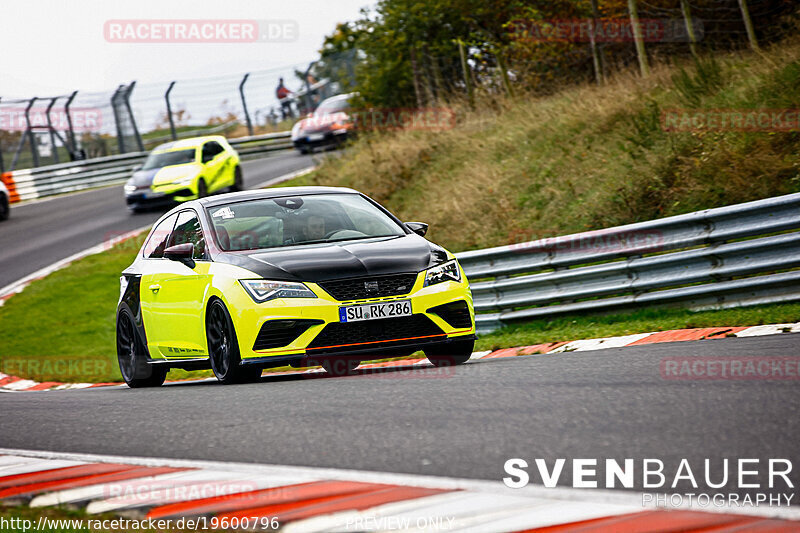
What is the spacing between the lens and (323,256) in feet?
27.6

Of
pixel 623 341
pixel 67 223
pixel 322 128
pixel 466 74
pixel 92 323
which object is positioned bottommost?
pixel 92 323

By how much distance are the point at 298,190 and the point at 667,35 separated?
1387 centimetres

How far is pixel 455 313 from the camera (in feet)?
28.0

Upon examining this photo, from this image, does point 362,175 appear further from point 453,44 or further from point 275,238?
point 275,238

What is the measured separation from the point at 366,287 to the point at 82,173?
31.7 m

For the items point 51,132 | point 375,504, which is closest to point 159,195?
point 51,132

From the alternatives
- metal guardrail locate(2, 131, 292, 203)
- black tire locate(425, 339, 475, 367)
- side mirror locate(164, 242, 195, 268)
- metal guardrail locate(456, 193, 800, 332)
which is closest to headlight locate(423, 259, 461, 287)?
black tire locate(425, 339, 475, 367)

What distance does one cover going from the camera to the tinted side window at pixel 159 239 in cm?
1030

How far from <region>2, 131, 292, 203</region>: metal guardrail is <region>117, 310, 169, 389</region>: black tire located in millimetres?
25775

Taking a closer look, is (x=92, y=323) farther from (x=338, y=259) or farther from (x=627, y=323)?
(x=338, y=259)

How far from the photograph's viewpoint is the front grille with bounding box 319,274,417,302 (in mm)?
8070

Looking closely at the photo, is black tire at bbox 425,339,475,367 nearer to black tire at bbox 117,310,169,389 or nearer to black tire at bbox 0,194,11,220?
black tire at bbox 117,310,169,389

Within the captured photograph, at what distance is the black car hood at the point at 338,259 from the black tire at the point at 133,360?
2125mm

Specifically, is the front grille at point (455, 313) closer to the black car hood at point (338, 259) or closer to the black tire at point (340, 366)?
the black car hood at point (338, 259)
